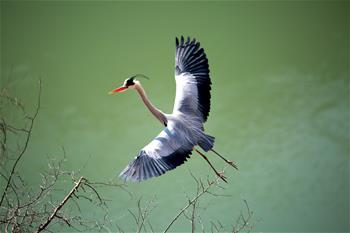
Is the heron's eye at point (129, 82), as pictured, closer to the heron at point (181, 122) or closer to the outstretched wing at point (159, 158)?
the heron at point (181, 122)

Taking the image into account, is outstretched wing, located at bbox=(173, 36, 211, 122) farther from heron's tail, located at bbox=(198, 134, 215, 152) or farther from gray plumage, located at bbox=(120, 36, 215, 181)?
heron's tail, located at bbox=(198, 134, 215, 152)

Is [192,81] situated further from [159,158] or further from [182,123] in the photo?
[159,158]

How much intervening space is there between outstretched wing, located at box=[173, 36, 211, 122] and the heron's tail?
272 millimetres

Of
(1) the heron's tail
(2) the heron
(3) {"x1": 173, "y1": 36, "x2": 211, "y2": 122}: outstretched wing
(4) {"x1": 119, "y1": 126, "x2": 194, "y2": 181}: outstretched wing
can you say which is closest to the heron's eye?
(2) the heron

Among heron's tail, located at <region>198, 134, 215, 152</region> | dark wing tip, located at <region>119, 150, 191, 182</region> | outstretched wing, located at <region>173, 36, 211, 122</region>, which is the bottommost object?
dark wing tip, located at <region>119, 150, 191, 182</region>

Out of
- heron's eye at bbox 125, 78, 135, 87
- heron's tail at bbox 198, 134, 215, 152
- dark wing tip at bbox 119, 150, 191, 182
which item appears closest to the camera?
dark wing tip at bbox 119, 150, 191, 182

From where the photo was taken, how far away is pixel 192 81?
323 centimetres

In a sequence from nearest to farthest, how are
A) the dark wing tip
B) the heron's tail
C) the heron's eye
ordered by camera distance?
1. the dark wing tip
2. the heron's tail
3. the heron's eye

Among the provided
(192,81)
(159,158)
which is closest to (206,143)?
Answer: (159,158)

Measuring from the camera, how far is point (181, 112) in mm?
3094

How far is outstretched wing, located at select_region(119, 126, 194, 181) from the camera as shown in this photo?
8.43ft

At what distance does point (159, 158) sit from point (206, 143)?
321 mm

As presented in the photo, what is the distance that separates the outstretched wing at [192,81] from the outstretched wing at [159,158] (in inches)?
14.3

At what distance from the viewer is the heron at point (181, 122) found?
103 inches
